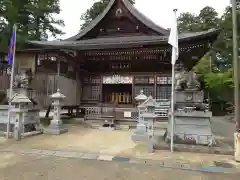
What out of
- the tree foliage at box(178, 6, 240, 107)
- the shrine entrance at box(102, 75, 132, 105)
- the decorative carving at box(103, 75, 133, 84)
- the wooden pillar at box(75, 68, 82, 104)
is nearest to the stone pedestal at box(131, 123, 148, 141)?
the shrine entrance at box(102, 75, 132, 105)

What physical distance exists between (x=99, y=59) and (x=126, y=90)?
3.63 metres

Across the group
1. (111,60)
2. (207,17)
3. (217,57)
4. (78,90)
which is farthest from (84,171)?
(207,17)

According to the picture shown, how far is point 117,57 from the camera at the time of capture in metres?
14.0

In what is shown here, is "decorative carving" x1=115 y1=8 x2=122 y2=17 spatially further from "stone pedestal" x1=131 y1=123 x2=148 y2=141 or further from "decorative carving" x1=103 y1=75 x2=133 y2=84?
"stone pedestal" x1=131 y1=123 x2=148 y2=141

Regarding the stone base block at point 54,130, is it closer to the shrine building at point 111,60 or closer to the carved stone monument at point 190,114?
the shrine building at point 111,60

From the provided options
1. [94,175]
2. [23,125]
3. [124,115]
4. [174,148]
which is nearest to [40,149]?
[23,125]

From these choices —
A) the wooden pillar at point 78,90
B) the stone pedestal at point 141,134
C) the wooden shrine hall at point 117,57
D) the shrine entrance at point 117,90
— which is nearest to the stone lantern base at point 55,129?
the stone pedestal at point 141,134

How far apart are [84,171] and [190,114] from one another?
412 centimetres

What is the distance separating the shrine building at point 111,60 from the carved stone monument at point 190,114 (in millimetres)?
4398

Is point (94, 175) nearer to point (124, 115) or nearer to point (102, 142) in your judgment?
point (102, 142)

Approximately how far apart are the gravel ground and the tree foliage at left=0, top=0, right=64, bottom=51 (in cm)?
1094

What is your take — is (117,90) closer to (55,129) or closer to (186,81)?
(55,129)

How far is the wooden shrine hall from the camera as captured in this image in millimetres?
12289

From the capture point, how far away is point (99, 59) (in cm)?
1424
